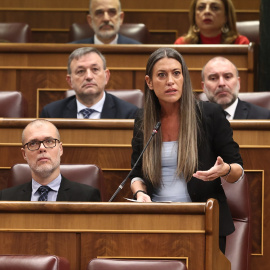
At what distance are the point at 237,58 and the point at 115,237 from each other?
0.77m

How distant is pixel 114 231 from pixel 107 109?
514 mm

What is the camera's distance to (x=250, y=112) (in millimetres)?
1350

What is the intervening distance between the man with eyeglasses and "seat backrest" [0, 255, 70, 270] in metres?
0.95

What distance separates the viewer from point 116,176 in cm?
120

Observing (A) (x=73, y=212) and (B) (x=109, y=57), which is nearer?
(A) (x=73, y=212)

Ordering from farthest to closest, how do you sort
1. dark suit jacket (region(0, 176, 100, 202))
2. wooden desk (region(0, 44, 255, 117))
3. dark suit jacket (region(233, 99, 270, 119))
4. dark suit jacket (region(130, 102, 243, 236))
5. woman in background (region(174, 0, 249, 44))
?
woman in background (region(174, 0, 249, 44))
wooden desk (region(0, 44, 255, 117))
dark suit jacket (region(233, 99, 270, 119))
dark suit jacket (region(0, 176, 100, 202))
dark suit jacket (region(130, 102, 243, 236))

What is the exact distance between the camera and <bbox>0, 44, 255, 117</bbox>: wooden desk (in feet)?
5.04

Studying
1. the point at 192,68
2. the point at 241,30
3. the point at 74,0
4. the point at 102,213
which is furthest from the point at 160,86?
the point at 74,0

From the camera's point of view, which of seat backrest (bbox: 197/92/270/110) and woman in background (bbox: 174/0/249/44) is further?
woman in background (bbox: 174/0/249/44)

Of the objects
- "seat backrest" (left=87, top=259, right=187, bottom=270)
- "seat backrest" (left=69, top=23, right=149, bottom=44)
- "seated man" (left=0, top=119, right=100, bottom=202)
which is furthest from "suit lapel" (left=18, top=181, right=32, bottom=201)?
"seat backrest" (left=69, top=23, right=149, bottom=44)

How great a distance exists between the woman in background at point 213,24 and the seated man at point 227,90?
27 centimetres

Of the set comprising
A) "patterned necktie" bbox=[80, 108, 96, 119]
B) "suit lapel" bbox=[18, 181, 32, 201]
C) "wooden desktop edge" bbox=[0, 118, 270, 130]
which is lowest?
"suit lapel" bbox=[18, 181, 32, 201]

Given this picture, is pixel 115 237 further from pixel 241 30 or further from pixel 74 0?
pixel 74 0

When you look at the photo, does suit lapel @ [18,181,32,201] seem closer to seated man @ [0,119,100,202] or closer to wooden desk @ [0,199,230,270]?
seated man @ [0,119,100,202]
